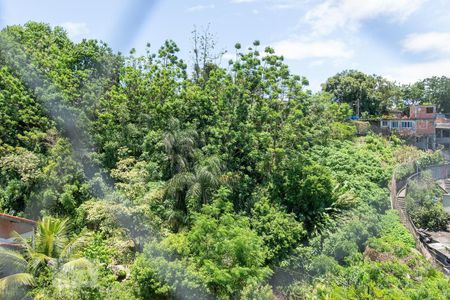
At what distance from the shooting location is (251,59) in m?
17.5

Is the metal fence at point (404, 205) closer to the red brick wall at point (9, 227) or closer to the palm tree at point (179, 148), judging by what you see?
the palm tree at point (179, 148)

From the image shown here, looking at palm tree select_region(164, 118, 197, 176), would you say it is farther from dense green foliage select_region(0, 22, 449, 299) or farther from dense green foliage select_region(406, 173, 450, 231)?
dense green foliage select_region(406, 173, 450, 231)

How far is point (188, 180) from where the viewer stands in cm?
1437

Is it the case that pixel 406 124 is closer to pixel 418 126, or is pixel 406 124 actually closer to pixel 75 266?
pixel 418 126

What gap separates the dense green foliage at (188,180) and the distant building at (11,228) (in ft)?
1.61

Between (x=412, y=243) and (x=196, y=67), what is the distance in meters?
13.2

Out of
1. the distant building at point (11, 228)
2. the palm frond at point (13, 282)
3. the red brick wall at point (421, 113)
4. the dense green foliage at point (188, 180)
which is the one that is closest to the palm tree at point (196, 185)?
the dense green foliage at point (188, 180)

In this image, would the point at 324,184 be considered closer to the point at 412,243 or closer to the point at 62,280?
the point at 412,243

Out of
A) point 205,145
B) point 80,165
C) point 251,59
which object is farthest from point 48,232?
point 251,59

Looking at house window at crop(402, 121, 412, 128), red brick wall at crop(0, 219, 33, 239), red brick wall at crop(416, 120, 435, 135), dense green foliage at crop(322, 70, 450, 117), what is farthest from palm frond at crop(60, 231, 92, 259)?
dense green foliage at crop(322, 70, 450, 117)

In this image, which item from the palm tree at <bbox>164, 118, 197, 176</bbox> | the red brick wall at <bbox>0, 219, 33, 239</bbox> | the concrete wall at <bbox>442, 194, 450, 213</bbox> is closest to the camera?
the red brick wall at <bbox>0, 219, 33, 239</bbox>

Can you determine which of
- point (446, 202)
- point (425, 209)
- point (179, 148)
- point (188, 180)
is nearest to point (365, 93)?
point (446, 202)

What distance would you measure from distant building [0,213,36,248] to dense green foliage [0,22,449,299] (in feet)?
1.61

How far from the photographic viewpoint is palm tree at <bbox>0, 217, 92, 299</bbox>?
935cm
